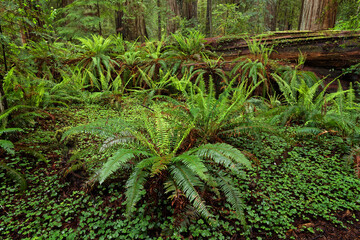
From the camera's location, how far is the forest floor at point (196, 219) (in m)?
1.52

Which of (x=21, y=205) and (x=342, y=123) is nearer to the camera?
(x=21, y=205)

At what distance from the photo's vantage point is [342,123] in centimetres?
248

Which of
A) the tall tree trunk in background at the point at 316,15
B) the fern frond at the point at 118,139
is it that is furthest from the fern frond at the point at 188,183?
the tall tree trunk in background at the point at 316,15

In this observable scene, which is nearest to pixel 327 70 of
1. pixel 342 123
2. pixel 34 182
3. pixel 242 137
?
pixel 342 123

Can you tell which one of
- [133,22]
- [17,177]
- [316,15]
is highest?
[133,22]

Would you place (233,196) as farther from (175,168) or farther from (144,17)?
(144,17)

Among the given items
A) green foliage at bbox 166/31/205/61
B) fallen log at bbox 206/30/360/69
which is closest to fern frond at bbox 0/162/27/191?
green foliage at bbox 166/31/205/61

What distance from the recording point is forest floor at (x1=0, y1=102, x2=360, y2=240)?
152 cm

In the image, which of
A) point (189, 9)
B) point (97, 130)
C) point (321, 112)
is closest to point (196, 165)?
point (97, 130)

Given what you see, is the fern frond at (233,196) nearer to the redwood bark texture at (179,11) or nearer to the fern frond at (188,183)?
the fern frond at (188,183)

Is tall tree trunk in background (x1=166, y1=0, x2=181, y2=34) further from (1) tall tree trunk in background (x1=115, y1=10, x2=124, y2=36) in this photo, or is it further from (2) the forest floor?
(2) the forest floor

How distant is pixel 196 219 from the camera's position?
1.61 meters

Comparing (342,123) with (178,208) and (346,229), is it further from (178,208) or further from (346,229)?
(178,208)

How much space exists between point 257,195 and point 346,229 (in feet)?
2.14
